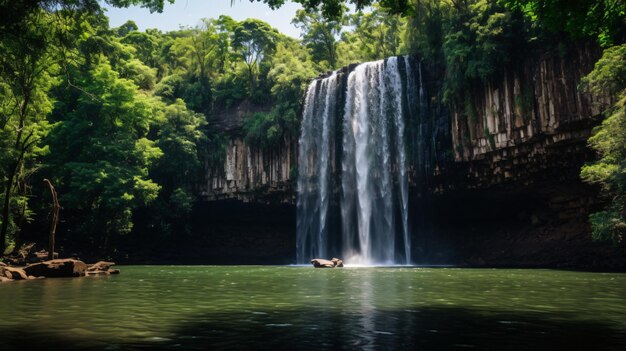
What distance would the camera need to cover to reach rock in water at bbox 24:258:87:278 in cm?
1920

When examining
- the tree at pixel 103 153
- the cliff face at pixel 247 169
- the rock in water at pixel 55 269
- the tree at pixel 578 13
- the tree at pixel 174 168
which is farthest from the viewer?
the cliff face at pixel 247 169

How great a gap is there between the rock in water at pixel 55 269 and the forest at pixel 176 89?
4.63 metres

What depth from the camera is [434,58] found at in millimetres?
34625

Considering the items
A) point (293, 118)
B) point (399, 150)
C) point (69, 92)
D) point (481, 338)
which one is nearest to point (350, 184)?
point (399, 150)

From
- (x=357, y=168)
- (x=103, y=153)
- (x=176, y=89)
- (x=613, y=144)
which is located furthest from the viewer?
(x=176, y=89)

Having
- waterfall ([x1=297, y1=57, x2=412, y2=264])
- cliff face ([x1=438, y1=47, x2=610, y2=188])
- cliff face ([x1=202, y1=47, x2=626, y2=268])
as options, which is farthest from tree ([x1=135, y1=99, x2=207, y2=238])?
cliff face ([x1=438, y1=47, x2=610, y2=188])

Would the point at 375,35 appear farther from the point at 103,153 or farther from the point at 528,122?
the point at 103,153

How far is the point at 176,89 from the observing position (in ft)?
155

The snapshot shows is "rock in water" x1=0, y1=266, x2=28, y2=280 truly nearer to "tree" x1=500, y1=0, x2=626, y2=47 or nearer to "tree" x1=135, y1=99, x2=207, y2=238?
"tree" x1=500, y1=0, x2=626, y2=47

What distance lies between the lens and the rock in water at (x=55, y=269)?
19.2m

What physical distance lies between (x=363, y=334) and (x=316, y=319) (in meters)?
1.47

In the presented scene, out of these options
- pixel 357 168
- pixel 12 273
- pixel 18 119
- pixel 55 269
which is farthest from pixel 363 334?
pixel 357 168

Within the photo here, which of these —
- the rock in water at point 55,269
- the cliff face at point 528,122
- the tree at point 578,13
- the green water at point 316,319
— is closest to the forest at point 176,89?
the tree at point 578,13

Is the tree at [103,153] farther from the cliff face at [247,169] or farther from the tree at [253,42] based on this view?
the tree at [253,42]
